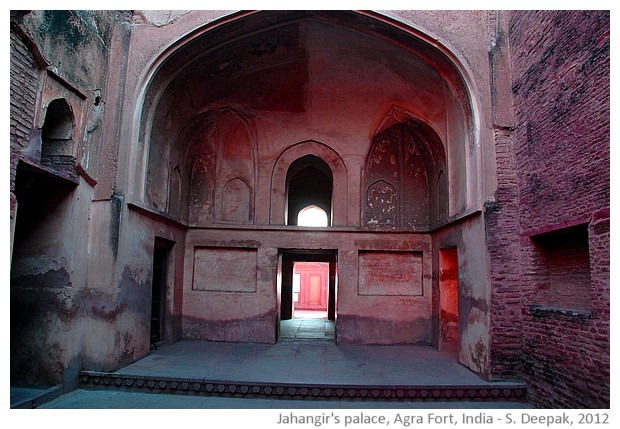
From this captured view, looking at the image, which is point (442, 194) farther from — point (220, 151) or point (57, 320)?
point (57, 320)

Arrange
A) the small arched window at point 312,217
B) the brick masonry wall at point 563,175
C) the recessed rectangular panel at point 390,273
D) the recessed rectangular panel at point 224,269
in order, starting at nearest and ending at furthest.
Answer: the brick masonry wall at point 563,175
the recessed rectangular panel at point 390,273
the recessed rectangular panel at point 224,269
the small arched window at point 312,217

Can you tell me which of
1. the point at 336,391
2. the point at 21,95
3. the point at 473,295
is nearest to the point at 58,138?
the point at 21,95

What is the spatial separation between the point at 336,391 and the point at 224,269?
14.0 ft

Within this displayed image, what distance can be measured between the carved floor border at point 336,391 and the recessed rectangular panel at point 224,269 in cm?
330

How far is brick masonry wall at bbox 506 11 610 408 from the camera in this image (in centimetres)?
464

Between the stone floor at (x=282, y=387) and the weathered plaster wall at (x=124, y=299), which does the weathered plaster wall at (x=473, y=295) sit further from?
the weathered plaster wall at (x=124, y=299)

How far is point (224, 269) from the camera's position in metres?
9.23

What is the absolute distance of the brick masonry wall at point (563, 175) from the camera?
4.64 m

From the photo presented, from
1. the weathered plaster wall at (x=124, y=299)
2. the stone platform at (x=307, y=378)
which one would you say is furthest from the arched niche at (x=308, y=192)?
the stone platform at (x=307, y=378)

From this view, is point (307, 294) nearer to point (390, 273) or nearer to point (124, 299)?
point (390, 273)

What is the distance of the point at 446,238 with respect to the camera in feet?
26.2

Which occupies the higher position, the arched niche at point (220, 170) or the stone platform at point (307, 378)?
the arched niche at point (220, 170)

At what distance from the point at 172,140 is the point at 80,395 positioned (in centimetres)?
468

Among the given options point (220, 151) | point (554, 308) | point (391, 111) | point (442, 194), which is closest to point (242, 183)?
point (220, 151)
